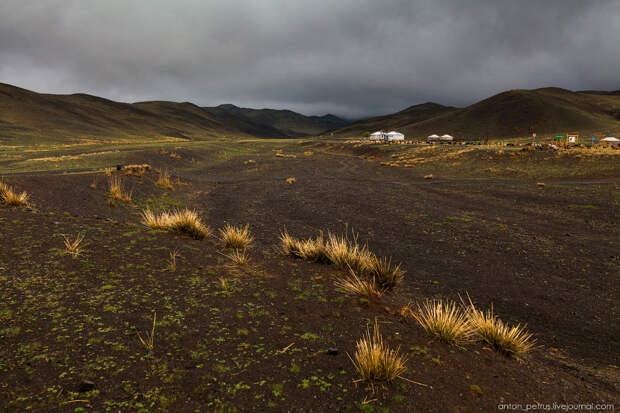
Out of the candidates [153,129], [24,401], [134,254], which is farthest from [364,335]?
[153,129]

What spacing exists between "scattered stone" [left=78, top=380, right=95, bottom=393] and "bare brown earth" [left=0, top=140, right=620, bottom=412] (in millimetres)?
41

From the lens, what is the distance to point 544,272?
6.96 meters

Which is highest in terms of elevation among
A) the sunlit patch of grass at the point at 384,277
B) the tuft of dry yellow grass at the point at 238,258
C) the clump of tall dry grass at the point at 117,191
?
the clump of tall dry grass at the point at 117,191

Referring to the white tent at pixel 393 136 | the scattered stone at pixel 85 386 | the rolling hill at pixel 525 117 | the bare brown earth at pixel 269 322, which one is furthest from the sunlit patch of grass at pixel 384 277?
the rolling hill at pixel 525 117

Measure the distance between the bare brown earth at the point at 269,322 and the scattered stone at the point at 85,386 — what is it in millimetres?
41

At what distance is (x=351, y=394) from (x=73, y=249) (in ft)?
16.0

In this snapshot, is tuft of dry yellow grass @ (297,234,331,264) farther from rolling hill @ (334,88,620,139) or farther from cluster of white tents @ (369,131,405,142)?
rolling hill @ (334,88,620,139)

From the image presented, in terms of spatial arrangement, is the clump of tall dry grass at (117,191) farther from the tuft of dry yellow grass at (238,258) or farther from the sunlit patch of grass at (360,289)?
the sunlit patch of grass at (360,289)

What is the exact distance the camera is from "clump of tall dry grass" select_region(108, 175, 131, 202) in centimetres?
1286

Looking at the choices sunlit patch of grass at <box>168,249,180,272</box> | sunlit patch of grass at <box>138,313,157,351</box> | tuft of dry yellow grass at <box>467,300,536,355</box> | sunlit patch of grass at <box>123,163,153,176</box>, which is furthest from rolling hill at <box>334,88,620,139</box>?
sunlit patch of grass at <box>138,313,157,351</box>

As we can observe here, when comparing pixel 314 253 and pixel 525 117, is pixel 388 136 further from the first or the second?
pixel 314 253

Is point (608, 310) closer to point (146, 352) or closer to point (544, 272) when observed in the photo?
point (544, 272)

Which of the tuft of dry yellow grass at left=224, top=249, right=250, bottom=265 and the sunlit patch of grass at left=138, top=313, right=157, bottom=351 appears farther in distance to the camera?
the tuft of dry yellow grass at left=224, top=249, right=250, bottom=265

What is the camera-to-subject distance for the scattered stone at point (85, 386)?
2.21 metres
